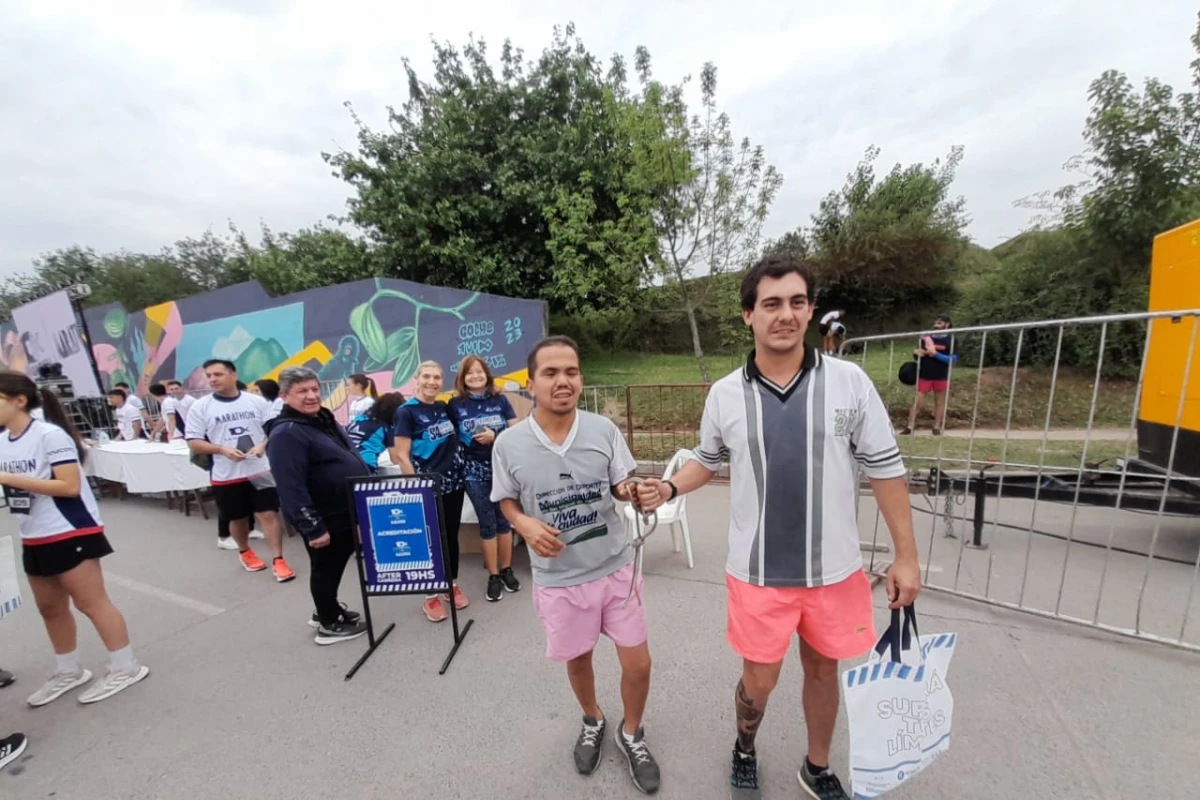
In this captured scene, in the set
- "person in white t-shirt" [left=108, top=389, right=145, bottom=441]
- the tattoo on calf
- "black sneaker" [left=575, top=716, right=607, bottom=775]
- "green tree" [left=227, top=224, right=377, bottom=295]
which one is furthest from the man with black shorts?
"green tree" [left=227, top=224, right=377, bottom=295]

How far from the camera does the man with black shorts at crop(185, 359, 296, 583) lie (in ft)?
13.2

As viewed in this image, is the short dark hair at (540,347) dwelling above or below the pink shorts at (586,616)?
above

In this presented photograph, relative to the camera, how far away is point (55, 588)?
2594mm

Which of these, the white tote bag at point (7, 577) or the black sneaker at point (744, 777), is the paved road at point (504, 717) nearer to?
the black sneaker at point (744, 777)

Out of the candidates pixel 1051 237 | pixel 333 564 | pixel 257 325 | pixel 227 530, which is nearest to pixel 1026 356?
pixel 1051 237

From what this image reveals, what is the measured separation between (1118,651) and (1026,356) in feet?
35.5

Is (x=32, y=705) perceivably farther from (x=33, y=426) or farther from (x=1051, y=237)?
(x=1051, y=237)

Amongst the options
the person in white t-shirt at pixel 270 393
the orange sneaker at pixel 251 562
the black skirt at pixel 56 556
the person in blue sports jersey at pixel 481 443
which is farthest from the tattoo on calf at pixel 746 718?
the person in white t-shirt at pixel 270 393

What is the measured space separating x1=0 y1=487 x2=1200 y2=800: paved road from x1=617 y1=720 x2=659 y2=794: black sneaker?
8 cm

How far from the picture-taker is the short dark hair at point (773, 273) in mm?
1511

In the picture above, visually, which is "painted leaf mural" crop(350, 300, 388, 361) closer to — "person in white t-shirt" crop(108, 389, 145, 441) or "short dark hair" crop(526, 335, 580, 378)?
"person in white t-shirt" crop(108, 389, 145, 441)

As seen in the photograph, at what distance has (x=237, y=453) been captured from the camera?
4008 millimetres

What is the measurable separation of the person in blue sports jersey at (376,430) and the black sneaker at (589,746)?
3145 millimetres

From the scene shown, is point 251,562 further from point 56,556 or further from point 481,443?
point 481,443
